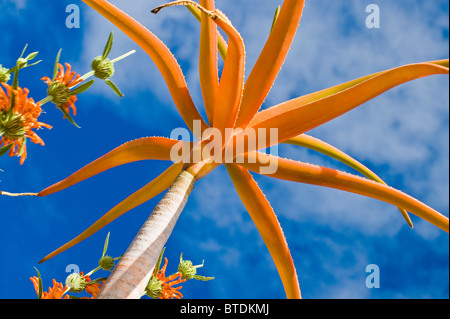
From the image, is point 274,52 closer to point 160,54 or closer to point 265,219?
point 160,54

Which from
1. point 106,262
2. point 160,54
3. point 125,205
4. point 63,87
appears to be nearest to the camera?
point 63,87

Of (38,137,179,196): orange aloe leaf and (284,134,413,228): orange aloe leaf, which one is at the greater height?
(284,134,413,228): orange aloe leaf

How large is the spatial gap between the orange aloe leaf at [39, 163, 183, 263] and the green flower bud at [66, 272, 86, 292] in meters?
0.43

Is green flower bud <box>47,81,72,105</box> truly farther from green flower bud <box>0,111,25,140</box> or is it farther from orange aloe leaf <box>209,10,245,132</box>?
orange aloe leaf <box>209,10,245,132</box>

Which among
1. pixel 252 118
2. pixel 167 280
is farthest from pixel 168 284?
pixel 252 118

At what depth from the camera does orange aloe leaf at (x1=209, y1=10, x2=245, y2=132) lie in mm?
1748

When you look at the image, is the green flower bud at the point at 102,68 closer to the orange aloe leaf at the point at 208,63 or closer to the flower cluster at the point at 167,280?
the orange aloe leaf at the point at 208,63

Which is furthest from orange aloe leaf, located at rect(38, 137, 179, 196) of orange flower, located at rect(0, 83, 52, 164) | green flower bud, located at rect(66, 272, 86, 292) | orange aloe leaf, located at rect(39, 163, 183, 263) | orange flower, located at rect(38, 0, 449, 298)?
orange flower, located at rect(0, 83, 52, 164)

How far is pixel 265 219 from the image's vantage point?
6.54 ft

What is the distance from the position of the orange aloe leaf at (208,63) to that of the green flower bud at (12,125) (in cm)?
90

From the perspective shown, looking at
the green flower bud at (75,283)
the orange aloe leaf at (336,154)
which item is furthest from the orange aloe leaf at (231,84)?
the green flower bud at (75,283)

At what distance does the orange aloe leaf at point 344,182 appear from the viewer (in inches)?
70.0

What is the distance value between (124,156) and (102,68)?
45 centimetres
